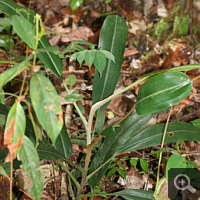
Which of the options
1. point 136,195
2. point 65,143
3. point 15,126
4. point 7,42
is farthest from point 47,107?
point 7,42

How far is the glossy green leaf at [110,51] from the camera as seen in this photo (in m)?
0.85

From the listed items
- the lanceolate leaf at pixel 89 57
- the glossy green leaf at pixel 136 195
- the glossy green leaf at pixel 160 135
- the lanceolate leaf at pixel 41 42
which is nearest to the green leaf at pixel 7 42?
the lanceolate leaf at pixel 41 42

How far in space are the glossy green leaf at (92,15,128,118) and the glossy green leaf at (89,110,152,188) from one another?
13cm

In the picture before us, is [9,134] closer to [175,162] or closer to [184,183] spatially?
[175,162]

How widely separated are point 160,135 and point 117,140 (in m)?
0.19

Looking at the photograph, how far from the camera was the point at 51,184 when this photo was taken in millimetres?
1000

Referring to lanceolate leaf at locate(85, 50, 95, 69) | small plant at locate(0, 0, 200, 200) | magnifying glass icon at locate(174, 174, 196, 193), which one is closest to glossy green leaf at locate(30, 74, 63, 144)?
small plant at locate(0, 0, 200, 200)

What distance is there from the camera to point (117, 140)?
804mm

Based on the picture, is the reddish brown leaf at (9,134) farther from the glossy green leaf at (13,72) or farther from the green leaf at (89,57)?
the green leaf at (89,57)

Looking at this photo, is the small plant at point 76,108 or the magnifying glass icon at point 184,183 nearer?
the small plant at point 76,108

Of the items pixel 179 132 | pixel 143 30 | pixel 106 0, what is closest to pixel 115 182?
pixel 179 132

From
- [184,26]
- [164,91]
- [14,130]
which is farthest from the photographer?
[184,26]

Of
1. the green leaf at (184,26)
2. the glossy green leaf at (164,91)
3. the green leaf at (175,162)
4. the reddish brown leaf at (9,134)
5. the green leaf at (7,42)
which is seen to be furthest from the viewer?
the green leaf at (184,26)

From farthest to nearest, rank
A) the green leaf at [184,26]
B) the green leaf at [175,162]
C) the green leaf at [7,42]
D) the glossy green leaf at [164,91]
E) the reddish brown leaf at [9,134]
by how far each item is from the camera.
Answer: the green leaf at [184,26] → the green leaf at [7,42] → the green leaf at [175,162] → the glossy green leaf at [164,91] → the reddish brown leaf at [9,134]
